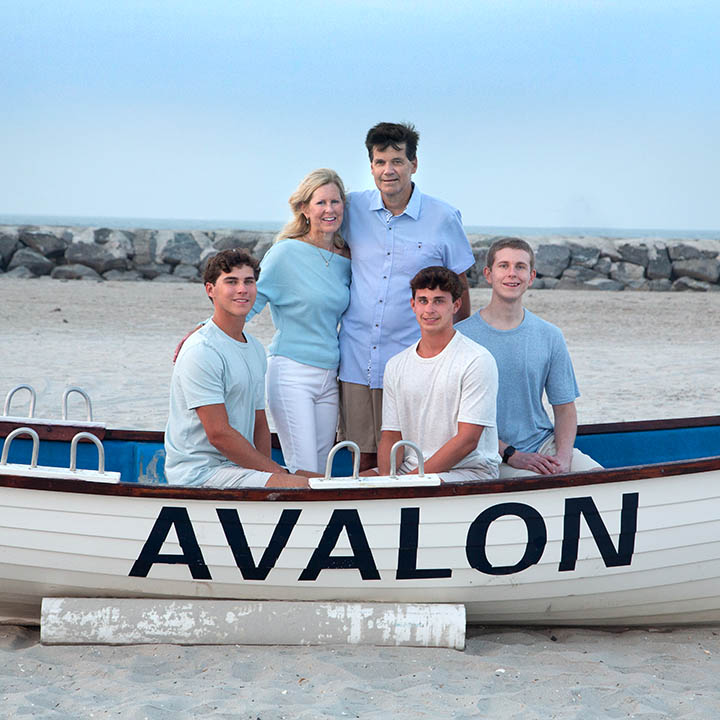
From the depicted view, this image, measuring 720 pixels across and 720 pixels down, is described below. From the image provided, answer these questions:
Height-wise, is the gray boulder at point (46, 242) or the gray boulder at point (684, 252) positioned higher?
the gray boulder at point (684, 252)

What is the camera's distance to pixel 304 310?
4172mm

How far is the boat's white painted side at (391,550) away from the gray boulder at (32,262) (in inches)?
703

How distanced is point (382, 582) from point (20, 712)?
4.35ft

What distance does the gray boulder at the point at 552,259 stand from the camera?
2095cm

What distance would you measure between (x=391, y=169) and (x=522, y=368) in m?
0.99

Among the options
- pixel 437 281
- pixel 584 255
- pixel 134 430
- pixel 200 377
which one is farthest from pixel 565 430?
pixel 584 255

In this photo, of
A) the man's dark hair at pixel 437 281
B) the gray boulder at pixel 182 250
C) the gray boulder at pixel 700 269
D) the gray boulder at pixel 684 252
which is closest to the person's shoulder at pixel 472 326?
the man's dark hair at pixel 437 281

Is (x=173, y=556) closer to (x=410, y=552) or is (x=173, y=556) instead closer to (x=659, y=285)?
(x=410, y=552)

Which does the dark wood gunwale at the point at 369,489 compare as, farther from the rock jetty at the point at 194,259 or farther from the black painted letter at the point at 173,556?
the rock jetty at the point at 194,259

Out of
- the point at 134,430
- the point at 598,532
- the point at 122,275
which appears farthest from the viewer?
the point at 122,275

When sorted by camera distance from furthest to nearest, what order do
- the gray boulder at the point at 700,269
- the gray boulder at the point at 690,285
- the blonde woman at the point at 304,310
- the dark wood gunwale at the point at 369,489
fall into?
the gray boulder at the point at 700,269, the gray boulder at the point at 690,285, the blonde woman at the point at 304,310, the dark wood gunwale at the point at 369,489

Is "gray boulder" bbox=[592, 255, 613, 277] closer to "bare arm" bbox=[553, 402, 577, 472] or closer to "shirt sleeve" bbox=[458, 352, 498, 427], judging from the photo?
"bare arm" bbox=[553, 402, 577, 472]

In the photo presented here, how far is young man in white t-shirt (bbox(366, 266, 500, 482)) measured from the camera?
3.73 meters

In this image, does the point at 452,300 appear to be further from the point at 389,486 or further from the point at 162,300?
the point at 162,300
